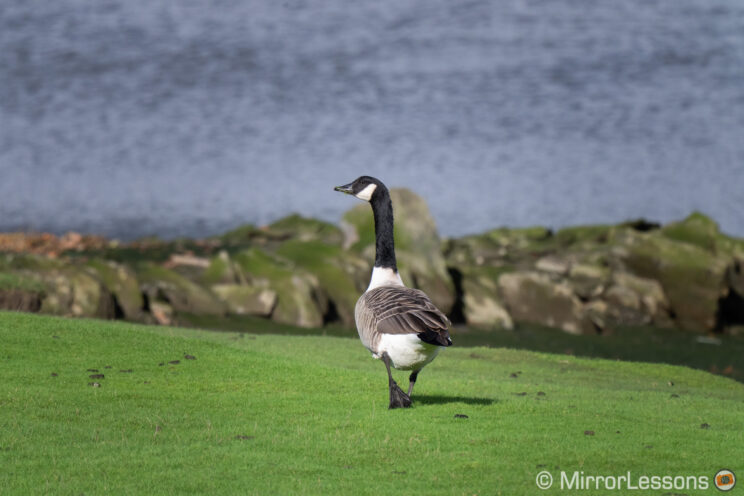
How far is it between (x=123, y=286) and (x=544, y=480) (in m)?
19.1

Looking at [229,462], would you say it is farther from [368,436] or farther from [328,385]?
[328,385]

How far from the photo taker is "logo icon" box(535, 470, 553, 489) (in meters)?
8.44

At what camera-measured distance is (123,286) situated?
25.6 m

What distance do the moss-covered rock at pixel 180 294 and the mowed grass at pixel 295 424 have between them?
10.6 metres

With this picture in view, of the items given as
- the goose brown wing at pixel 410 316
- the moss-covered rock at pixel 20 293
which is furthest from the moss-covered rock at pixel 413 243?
the goose brown wing at pixel 410 316

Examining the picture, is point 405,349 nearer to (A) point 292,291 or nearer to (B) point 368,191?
(B) point 368,191

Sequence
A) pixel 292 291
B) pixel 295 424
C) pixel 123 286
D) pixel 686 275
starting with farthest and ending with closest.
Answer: pixel 686 275, pixel 292 291, pixel 123 286, pixel 295 424

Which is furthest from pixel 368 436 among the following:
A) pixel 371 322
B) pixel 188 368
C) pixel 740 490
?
pixel 188 368

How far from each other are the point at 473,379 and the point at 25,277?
1349cm

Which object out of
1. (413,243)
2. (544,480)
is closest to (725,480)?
(544,480)

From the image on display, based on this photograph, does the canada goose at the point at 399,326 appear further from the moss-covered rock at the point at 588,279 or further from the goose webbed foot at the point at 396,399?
the moss-covered rock at the point at 588,279

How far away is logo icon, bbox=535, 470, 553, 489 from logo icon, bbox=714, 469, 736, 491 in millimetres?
1626

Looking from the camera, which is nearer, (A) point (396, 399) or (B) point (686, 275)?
(A) point (396, 399)

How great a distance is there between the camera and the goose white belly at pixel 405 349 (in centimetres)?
972
